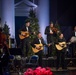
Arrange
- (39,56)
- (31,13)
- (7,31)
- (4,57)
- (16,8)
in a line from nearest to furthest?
(4,57) → (39,56) → (7,31) → (31,13) → (16,8)

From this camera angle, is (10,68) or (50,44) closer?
(10,68)

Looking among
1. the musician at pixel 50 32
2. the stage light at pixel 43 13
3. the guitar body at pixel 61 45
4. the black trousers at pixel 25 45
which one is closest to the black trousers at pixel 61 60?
the guitar body at pixel 61 45

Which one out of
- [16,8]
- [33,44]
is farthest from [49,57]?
[16,8]

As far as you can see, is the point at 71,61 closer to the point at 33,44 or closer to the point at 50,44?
the point at 50,44

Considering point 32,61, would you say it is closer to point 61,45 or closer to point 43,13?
point 61,45

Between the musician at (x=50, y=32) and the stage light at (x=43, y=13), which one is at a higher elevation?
the stage light at (x=43, y=13)

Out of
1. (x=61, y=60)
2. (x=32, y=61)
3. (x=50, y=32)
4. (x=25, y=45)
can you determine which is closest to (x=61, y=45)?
(x=61, y=60)

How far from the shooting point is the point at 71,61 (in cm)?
1265

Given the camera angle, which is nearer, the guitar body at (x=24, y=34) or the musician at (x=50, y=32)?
the guitar body at (x=24, y=34)

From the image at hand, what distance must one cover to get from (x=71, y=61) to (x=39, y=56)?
6.74 ft

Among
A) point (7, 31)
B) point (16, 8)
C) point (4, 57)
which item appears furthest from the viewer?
point (16, 8)

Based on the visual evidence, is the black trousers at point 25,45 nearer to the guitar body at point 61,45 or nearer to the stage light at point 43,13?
the guitar body at point 61,45

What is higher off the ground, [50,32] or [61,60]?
[50,32]

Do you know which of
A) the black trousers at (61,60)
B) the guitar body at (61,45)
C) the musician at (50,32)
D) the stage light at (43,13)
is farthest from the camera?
the stage light at (43,13)
